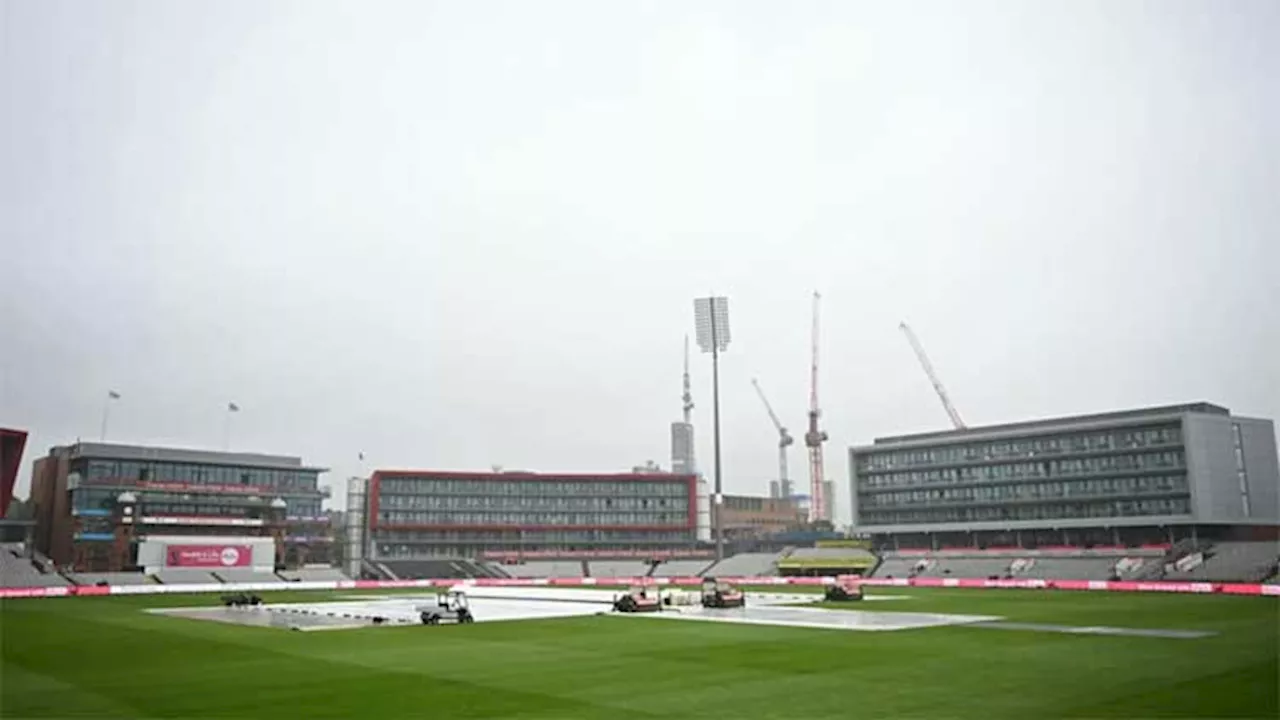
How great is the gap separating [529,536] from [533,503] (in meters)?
5.76

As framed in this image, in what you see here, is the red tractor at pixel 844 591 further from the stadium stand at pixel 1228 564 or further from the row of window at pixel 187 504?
the row of window at pixel 187 504

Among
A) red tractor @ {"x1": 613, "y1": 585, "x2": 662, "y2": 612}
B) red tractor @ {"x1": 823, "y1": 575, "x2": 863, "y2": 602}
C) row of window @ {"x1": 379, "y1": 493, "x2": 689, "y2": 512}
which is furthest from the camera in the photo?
row of window @ {"x1": 379, "y1": 493, "x2": 689, "y2": 512}

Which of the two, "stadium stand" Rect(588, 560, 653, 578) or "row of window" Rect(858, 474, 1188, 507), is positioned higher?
"row of window" Rect(858, 474, 1188, 507)

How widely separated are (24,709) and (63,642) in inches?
897

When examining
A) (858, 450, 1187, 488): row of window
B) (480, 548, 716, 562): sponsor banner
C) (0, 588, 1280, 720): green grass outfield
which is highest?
(858, 450, 1187, 488): row of window

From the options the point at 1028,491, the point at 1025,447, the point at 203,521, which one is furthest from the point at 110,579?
the point at 1025,447

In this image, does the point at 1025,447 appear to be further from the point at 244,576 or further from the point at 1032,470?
the point at 244,576

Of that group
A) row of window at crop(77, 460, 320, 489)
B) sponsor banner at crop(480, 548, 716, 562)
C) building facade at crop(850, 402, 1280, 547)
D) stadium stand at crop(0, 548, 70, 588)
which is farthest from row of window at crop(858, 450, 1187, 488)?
stadium stand at crop(0, 548, 70, 588)

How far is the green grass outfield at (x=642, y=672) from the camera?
24406mm

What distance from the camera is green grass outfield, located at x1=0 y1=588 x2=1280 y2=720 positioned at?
2441 centimetres

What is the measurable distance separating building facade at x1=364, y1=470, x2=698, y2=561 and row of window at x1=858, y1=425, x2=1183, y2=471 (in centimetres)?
3822

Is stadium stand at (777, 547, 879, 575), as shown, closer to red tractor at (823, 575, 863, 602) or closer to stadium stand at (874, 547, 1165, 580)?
stadium stand at (874, 547, 1165, 580)

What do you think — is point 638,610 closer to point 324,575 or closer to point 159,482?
point 324,575

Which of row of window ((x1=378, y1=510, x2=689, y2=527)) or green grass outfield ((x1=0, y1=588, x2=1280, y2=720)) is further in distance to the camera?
row of window ((x1=378, y1=510, x2=689, y2=527))
